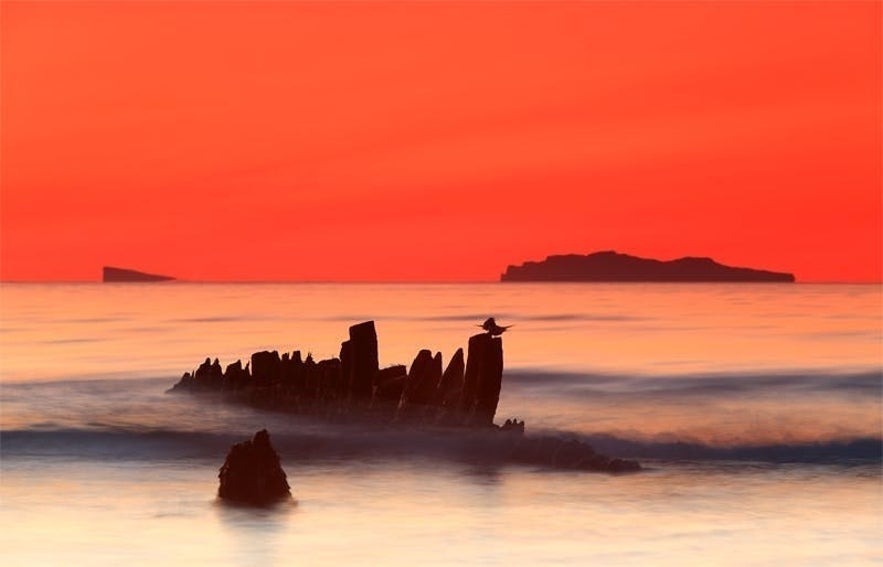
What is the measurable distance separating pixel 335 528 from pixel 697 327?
65462 mm

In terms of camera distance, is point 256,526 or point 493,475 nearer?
point 256,526

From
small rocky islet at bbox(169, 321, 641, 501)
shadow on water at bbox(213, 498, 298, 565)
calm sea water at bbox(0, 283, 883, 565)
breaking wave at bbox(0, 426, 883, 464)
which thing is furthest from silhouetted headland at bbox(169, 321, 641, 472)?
shadow on water at bbox(213, 498, 298, 565)

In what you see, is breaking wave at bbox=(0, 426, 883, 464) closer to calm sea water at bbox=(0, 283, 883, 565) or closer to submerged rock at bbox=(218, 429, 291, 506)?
calm sea water at bbox=(0, 283, 883, 565)

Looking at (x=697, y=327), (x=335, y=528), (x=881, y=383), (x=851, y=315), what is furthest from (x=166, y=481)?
(x=851, y=315)

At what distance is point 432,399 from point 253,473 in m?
8.48

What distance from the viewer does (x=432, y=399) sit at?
94.1 ft

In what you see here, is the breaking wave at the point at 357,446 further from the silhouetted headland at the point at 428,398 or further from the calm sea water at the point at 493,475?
the silhouetted headland at the point at 428,398

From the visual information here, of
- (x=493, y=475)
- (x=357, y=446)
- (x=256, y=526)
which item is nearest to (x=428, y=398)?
(x=357, y=446)

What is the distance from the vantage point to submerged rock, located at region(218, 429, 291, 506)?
2039 cm

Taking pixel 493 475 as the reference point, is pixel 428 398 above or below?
above

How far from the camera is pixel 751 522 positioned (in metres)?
20.2

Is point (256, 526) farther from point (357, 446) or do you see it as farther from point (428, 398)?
point (428, 398)

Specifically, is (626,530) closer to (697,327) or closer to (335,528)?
(335,528)

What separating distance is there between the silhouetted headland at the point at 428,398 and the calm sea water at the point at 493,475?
635 mm
